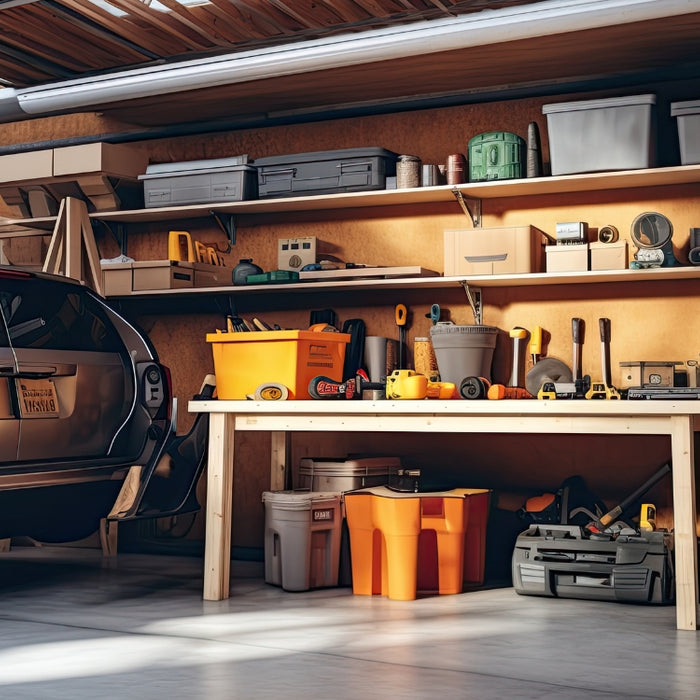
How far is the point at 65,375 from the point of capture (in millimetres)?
4199

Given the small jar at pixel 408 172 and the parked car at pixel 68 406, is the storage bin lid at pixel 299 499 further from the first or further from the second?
the small jar at pixel 408 172

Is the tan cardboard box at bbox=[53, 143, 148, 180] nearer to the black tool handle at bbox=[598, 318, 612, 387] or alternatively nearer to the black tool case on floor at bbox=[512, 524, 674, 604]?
the black tool handle at bbox=[598, 318, 612, 387]

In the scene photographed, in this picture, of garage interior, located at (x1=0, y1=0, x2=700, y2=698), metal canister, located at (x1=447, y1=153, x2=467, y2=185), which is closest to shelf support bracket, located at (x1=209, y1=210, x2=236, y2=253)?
garage interior, located at (x1=0, y1=0, x2=700, y2=698)

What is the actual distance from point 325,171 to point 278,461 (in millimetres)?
1525

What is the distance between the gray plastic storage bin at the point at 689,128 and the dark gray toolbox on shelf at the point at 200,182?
224 cm

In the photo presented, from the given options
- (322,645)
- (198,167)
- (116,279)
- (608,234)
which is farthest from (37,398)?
(608,234)

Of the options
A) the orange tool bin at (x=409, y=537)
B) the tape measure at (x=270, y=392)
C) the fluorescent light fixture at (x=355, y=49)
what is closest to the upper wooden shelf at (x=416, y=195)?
the fluorescent light fixture at (x=355, y=49)

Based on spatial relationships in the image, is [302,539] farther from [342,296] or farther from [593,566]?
[342,296]

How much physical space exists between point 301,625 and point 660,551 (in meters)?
1.52

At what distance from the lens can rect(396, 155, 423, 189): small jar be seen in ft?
17.0

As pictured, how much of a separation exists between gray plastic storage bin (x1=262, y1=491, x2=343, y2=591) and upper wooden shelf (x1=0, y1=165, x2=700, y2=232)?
61.7 inches

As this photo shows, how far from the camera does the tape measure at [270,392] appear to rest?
4543 millimetres

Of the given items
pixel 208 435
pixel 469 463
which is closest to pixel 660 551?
pixel 469 463

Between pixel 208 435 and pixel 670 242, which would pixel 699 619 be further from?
pixel 208 435
